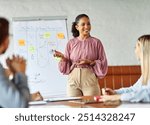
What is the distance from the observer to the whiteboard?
6.28ft

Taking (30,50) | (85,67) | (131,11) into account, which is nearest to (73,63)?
(85,67)

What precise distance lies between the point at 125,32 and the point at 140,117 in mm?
404

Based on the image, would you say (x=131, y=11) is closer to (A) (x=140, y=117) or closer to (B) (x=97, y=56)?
(B) (x=97, y=56)

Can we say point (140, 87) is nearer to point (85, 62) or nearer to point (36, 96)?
point (85, 62)

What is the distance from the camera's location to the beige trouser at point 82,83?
1.93m

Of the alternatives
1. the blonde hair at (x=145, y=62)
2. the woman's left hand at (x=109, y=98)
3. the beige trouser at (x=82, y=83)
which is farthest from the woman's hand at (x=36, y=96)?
the blonde hair at (x=145, y=62)

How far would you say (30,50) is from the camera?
193 centimetres

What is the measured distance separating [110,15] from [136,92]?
38cm

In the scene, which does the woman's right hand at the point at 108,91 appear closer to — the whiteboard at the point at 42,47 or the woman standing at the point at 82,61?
the woman standing at the point at 82,61

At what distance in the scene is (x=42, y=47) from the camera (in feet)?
6.37

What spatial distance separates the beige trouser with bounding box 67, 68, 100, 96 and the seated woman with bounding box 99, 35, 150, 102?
0.07 meters

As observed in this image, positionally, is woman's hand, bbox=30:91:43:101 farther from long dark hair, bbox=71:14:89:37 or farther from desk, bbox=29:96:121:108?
long dark hair, bbox=71:14:89:37

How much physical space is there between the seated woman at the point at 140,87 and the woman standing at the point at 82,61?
0.07 metres

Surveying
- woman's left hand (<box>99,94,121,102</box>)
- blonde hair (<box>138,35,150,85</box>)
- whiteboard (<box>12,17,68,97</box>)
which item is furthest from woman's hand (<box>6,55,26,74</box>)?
blonde hair (<box>138,35,150,85</box>)
